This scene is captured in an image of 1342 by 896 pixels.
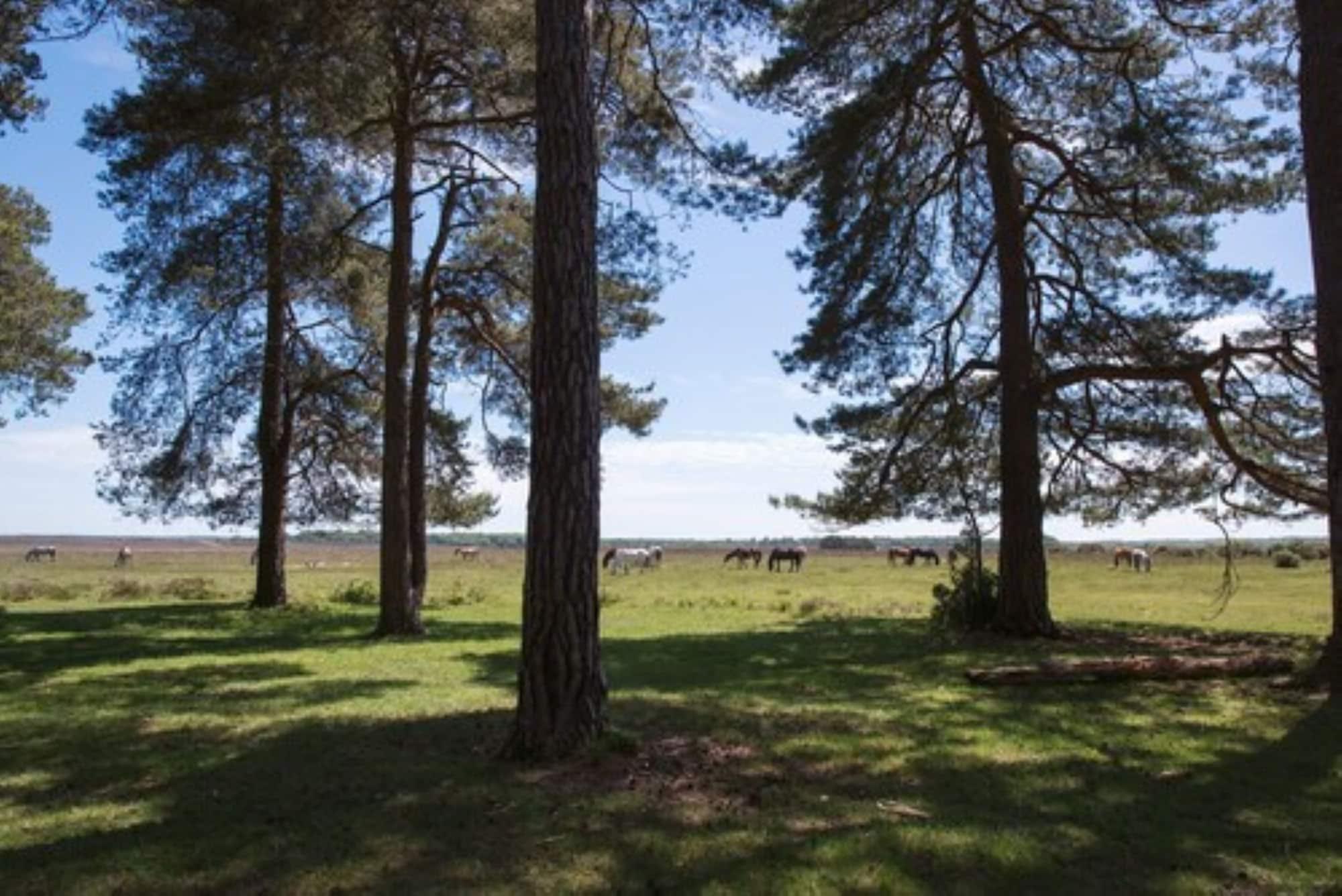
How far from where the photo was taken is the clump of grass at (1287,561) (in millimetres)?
46575

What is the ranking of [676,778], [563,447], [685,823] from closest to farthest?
[685,823] → [676,778] → [563,447]

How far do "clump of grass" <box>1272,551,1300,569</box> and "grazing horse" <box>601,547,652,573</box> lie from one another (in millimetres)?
32328

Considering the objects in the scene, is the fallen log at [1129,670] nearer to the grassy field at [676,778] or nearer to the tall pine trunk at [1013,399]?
the grassy field at [676,778]

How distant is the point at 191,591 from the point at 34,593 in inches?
177

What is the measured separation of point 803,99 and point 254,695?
11173 mm

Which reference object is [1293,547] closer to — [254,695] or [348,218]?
[348,218]

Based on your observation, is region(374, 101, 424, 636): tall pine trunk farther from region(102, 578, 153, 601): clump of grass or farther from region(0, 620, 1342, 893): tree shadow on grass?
region(102, 578, 153, 601): clump of grass

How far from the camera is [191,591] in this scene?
27.6 metres

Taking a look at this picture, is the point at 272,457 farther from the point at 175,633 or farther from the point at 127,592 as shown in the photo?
the point at 127,592

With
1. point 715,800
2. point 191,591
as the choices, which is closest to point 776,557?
point 191,591

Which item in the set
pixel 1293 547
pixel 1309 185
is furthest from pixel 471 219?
pixel 1293 547

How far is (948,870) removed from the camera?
4895mm

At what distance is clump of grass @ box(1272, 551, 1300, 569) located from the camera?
4658 cm

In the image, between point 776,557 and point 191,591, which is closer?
point 191,591
